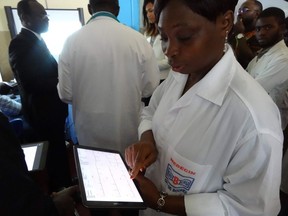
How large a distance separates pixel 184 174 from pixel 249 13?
8.20 ft

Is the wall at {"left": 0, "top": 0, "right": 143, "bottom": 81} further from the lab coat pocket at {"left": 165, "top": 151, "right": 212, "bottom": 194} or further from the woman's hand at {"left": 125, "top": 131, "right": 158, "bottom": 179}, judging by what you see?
the lab coat pocket at {"left": 165, "top": 151, "right": 212, "bottom": 194}

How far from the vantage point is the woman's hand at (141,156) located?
0.73 m

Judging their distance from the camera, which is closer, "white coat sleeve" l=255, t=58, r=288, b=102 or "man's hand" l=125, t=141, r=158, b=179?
"man's hand" l=125, t=141, r=158, b=179

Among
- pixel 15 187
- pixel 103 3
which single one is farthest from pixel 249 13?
pixel 15 187

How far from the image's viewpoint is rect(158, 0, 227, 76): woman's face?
21.6 inches

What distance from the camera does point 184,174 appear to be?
654mm

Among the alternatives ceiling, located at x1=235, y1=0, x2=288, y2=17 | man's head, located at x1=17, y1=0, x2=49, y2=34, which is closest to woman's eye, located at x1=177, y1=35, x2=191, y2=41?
man's head, located at x1=17, y1=0, x2=49, y2=34

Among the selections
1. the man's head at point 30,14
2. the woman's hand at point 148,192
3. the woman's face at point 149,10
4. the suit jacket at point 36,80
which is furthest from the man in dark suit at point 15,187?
the woman's face at point 149,10

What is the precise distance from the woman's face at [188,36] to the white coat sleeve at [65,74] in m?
0.93

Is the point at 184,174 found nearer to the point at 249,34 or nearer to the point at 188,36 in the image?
the point at 188,36

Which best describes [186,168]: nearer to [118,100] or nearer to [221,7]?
[221,7]

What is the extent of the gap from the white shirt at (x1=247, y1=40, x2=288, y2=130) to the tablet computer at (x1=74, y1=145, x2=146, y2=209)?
1266 millimetres

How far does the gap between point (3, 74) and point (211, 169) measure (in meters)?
2.94

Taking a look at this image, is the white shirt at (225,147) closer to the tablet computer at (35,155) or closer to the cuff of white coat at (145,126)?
the cuff of white coat at (145,126)
